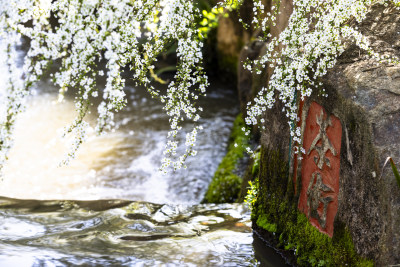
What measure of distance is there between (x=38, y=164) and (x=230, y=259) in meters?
4.67

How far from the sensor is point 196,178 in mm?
6945

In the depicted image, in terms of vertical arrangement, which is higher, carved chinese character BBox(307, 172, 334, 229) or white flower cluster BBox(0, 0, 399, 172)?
white flower cluster BBox(0, 0, 399, 172)

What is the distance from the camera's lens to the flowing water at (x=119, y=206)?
3.58m

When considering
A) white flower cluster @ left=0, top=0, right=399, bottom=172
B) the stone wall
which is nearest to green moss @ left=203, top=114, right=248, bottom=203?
the stone wall

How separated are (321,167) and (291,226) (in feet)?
2.04

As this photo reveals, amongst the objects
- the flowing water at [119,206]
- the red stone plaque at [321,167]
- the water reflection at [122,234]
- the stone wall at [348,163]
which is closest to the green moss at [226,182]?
the flowing water at [119,206]

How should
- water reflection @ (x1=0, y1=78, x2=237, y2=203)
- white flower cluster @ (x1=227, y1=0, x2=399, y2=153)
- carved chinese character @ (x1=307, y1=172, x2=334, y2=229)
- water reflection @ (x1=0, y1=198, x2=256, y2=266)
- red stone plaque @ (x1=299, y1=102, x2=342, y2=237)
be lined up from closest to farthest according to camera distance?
1. white flower cluster @ (x1=227, y1=0, x2=399, y2=153)
2. red stone plaque @ (x1=299, y1=102, x2=342, y2=237)
3. carved chinese character @ (x1=307, y1=172, x2=334, y2=229)
4. water reflection @ (x1=0, y1=198, x2=256, y2=266)
5. water reflection @ (x1=0, y1=78, x2=237, y2=203)

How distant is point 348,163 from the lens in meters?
2.87

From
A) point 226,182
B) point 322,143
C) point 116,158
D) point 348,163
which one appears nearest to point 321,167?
point 322,143

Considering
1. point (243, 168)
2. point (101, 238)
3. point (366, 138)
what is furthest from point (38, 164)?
point (366, 138)

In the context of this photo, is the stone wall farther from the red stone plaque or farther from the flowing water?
the flowing water

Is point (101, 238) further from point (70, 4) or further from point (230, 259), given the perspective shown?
point (70, 4)

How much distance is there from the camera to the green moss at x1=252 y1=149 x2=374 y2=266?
297 centimetres

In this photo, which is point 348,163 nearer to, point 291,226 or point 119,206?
point 291,226
